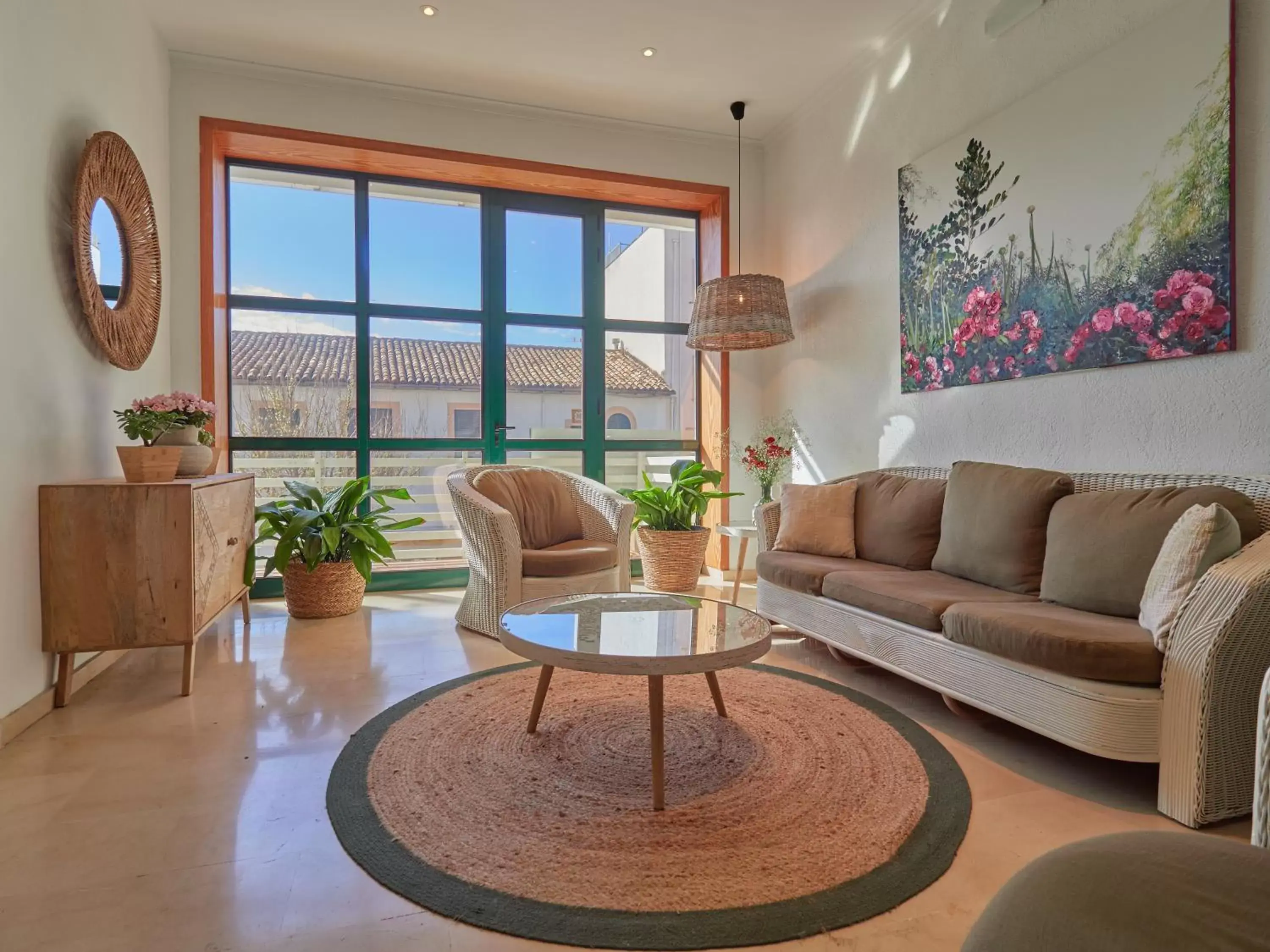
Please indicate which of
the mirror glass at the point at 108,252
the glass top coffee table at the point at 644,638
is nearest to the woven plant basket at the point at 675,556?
the glass top coffee table at the point at 644,638

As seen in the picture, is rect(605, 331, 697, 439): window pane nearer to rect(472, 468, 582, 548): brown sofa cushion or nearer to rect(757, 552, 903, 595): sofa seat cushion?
rect(472, 468, 582, 548): brown sofa cushion

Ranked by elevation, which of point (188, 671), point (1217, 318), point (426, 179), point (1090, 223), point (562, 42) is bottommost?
point (188, 671)

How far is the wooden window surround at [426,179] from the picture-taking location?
383 cm

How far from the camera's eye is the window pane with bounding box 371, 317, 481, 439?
4.48 m

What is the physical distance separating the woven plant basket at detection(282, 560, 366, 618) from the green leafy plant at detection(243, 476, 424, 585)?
0.04 m

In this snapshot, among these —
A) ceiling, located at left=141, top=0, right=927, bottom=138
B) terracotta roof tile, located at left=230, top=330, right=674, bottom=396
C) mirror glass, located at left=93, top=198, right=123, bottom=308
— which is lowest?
terracotta roof tile, located at left=230, top=330, right=674, bottom=396

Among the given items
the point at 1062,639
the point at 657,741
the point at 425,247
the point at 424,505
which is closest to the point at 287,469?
the point at 424,505

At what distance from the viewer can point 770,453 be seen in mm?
4156

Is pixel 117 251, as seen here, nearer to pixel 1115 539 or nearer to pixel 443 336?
pixel 443 336

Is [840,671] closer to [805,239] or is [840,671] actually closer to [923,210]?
[923,210]

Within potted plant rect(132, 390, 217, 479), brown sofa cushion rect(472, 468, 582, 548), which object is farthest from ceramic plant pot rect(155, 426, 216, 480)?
brown sofa cushion rect(472, 468, 582, 548)

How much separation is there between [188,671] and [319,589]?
113cm

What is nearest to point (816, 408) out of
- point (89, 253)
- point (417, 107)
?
point (417, 107)

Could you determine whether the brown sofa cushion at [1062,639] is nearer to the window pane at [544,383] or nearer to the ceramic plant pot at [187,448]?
the ceramic plant pot at [187,448]
